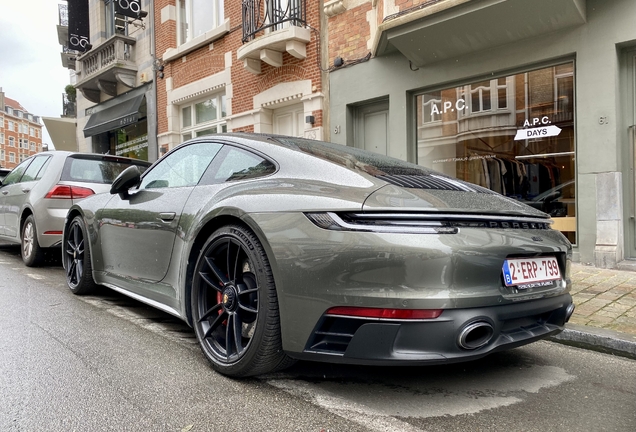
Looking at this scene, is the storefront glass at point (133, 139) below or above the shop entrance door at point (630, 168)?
above

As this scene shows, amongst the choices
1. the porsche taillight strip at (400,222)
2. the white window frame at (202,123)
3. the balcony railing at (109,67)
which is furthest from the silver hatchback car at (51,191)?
the balcony railing at (109,67)

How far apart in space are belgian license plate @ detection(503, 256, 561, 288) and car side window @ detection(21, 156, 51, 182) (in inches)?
241

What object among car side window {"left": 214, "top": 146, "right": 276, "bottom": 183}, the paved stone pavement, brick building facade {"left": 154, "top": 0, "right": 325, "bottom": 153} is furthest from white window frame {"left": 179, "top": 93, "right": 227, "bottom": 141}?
car side window {"left": 214, "top": 146, "right": 276, "bottom": 183}

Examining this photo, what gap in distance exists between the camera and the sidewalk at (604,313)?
11.0 ft

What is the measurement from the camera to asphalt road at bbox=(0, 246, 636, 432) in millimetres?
2188

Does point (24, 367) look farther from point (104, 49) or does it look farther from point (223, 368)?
point (104, 49)

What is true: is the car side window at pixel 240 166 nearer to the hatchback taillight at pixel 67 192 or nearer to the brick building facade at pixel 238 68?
the hatchback taillight at pixel 67 192

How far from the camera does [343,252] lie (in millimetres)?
2180

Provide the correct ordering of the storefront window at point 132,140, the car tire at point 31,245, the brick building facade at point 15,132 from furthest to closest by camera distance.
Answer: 1. the brick building facade at point 15,132
2. the storefront window at point 132,140
3. the car tire at point 31,245

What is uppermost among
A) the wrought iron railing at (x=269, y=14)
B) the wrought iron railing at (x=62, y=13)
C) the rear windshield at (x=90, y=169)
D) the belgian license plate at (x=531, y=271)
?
the wrought iron railing at (x=62, y=13)

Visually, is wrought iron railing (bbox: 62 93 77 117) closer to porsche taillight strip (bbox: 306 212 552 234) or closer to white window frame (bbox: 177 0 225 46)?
white window frame (bbox: 177 0 225 46)

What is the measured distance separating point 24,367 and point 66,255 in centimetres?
238

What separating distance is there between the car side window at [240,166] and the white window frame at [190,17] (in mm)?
10421

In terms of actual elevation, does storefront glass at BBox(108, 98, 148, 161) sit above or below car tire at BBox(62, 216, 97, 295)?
above
